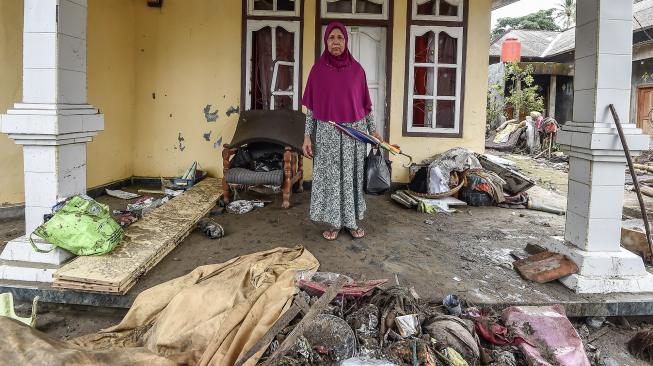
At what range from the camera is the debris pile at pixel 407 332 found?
8.12 ft

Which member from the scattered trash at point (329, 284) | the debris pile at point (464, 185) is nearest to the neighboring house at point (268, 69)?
the debris pile at point (464, 185)

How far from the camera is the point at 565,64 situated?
16.3m

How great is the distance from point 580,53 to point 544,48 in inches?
690

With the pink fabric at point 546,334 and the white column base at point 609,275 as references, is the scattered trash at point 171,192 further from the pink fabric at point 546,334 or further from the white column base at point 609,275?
the white column base at point 609,275

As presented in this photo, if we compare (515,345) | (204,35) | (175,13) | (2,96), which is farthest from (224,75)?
(515,345)

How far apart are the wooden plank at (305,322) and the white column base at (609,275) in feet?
5.65

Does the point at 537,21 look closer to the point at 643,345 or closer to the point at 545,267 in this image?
the point at 545,267

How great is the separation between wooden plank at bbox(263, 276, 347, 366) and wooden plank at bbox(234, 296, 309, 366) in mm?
75

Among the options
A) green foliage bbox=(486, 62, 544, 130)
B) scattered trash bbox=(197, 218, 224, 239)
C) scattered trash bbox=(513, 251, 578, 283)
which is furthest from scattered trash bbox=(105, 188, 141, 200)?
green foliage bbox=(486, 62, 544, 130)

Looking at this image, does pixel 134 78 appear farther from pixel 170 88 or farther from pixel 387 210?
pixel 387 210

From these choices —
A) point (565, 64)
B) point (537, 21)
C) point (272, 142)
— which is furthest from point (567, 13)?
point (272, 142)

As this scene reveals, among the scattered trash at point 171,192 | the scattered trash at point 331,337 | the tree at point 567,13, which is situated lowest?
the scattered trash at point 331,337

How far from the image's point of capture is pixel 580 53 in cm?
348

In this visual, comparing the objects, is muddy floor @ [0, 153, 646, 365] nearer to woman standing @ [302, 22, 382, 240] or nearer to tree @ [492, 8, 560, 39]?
woman standing @ [302, 22, 382, 240]
